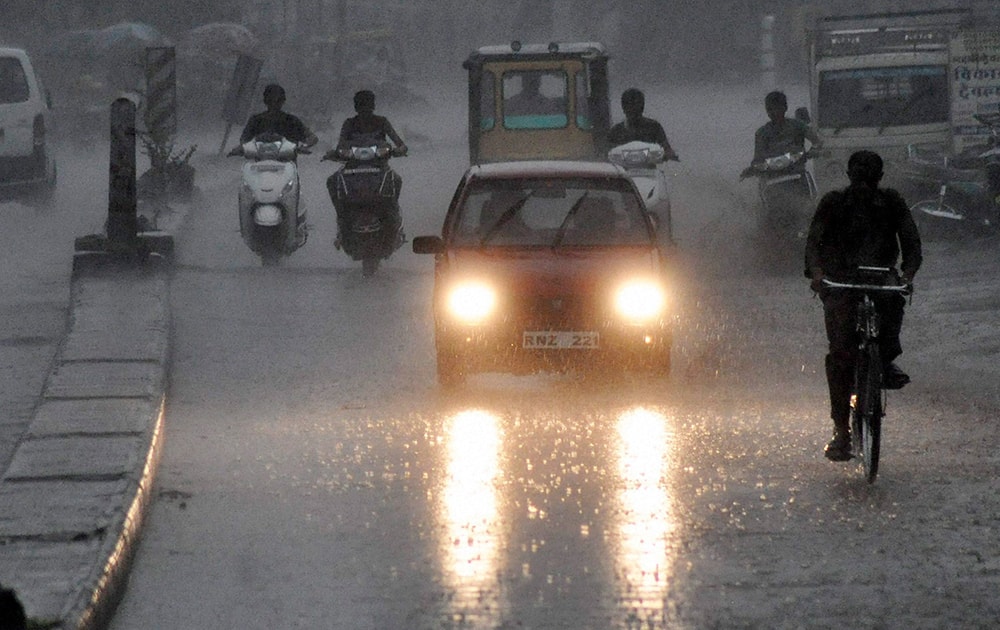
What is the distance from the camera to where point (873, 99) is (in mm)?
26016

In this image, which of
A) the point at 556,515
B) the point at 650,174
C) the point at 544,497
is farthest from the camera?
the point at 650,174

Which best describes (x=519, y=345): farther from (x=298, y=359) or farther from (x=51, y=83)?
(x=51, y=83)

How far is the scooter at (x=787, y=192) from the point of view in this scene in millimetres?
19703

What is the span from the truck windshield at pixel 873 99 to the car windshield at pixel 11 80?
9.80 m

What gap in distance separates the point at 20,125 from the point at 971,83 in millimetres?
11869

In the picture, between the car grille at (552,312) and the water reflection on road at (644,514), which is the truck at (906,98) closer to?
the car grille at (552,312)

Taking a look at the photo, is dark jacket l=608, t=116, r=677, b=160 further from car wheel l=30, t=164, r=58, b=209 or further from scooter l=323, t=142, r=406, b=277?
car wheel l=30, t=164, r=58, b=209

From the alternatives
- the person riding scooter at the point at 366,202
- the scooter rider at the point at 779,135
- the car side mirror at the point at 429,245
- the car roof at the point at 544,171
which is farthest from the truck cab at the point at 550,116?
the car side mirror at the point at 429,245

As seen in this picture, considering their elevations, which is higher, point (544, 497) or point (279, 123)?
point (279, 123)

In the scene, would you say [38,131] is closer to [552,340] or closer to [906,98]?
[906,98]

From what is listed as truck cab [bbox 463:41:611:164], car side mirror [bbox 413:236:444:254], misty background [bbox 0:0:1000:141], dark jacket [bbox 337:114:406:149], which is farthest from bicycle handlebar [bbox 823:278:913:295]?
misty background [bbox 0:0:1000:141]

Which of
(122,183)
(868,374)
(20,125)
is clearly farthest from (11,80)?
(868,374)

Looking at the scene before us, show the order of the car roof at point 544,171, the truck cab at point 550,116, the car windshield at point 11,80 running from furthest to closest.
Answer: the car windshield at point 11,80, the truck cab at point 550,116, the car roof at point 544,171

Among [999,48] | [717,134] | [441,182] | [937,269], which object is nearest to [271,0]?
[717,134]
